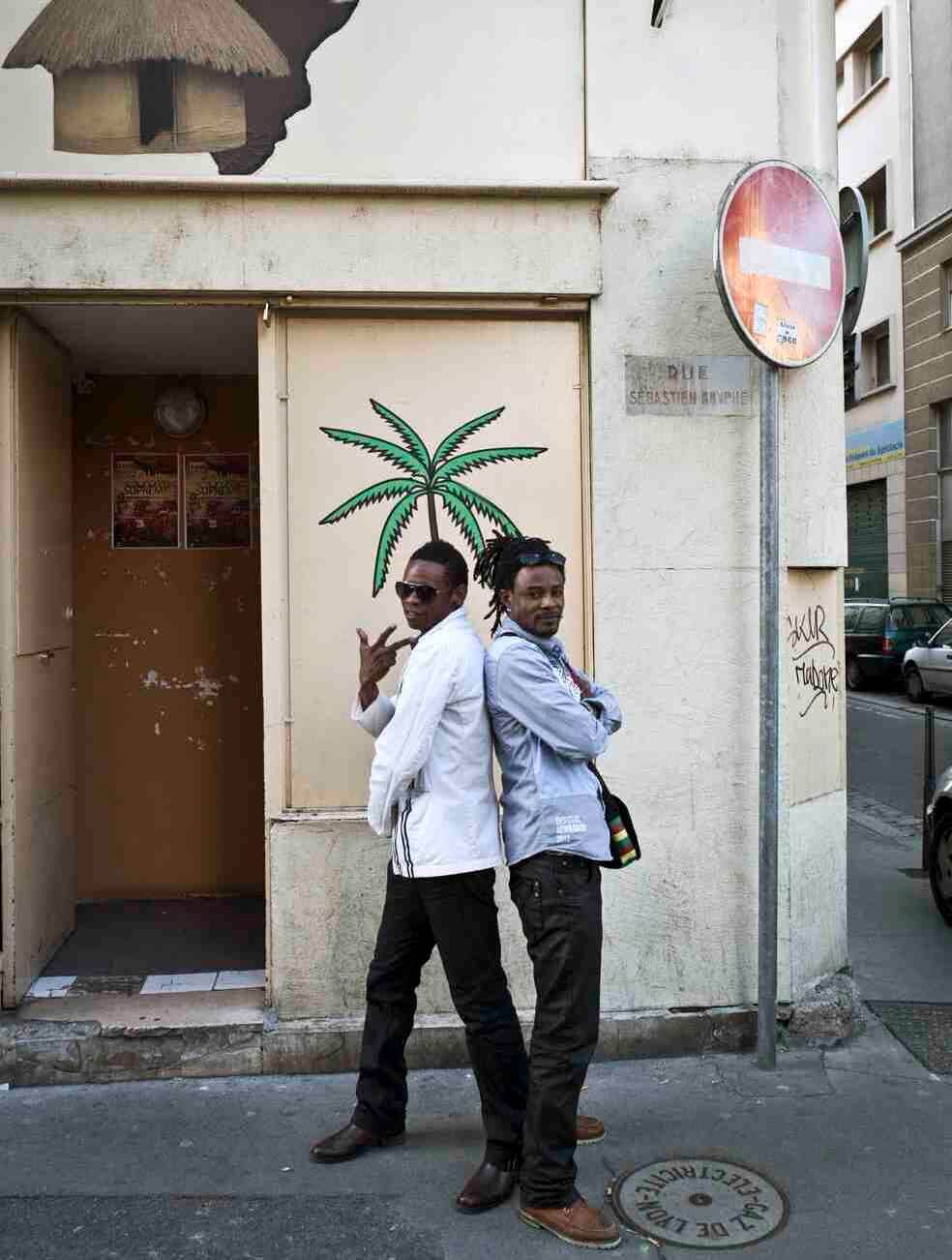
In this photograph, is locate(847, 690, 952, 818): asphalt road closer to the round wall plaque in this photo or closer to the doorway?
the doorway

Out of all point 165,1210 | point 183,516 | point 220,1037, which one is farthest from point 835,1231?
point 183,516

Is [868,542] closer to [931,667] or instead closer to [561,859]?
[931,667]

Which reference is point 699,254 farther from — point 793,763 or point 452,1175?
point 452,1175

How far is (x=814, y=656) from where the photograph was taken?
4918 millimetres

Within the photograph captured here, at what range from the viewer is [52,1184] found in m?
3.67

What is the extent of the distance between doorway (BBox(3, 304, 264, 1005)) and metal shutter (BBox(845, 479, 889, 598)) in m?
23.0

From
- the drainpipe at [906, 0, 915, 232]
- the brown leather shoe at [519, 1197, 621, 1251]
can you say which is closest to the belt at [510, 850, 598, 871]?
the brown leather shoe at [519, 1197, 621, 1251]

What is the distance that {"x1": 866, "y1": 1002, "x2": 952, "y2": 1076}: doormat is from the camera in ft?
15.3

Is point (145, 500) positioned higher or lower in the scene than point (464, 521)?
higher

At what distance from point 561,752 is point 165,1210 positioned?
1847 millimetres

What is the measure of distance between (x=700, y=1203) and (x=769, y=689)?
1836mm

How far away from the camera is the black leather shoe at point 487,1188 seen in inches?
137

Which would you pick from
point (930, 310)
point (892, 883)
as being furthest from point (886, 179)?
point (892, 883)

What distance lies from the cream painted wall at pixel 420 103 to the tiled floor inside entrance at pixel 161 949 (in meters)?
3.34
